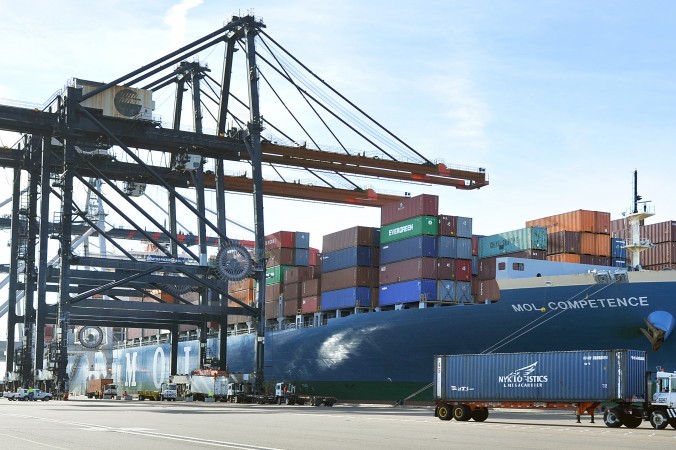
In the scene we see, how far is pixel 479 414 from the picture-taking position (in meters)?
33.7

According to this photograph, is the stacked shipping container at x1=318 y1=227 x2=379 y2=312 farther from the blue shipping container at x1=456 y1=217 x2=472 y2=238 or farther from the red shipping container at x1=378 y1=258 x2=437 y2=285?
the blue shipping container at x1=456 y1=217 x2=472 y2=238

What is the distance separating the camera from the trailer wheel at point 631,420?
1195 inches

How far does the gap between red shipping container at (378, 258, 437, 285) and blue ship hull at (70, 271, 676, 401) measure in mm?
1939

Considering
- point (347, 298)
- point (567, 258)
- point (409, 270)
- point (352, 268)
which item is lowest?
point (347, 298)

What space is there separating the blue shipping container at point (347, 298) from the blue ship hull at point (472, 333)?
91cm

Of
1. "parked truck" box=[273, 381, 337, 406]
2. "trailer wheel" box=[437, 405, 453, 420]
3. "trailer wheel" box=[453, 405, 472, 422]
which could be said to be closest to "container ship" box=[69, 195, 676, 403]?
"parked truck" box=[273, 381, 337, 406]

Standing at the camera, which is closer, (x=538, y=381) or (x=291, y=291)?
(x=538, y=381)

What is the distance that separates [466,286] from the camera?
49.0 meters

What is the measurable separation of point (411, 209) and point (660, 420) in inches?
907

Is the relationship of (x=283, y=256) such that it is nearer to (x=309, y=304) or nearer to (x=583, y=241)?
(x=309, y=304)

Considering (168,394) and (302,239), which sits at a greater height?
(302,239)

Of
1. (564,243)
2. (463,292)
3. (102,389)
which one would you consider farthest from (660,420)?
(102,389)

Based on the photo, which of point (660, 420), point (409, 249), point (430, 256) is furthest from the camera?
point (409, 249)

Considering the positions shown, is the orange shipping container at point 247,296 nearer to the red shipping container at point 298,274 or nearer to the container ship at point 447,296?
the container ship at point 447,296
